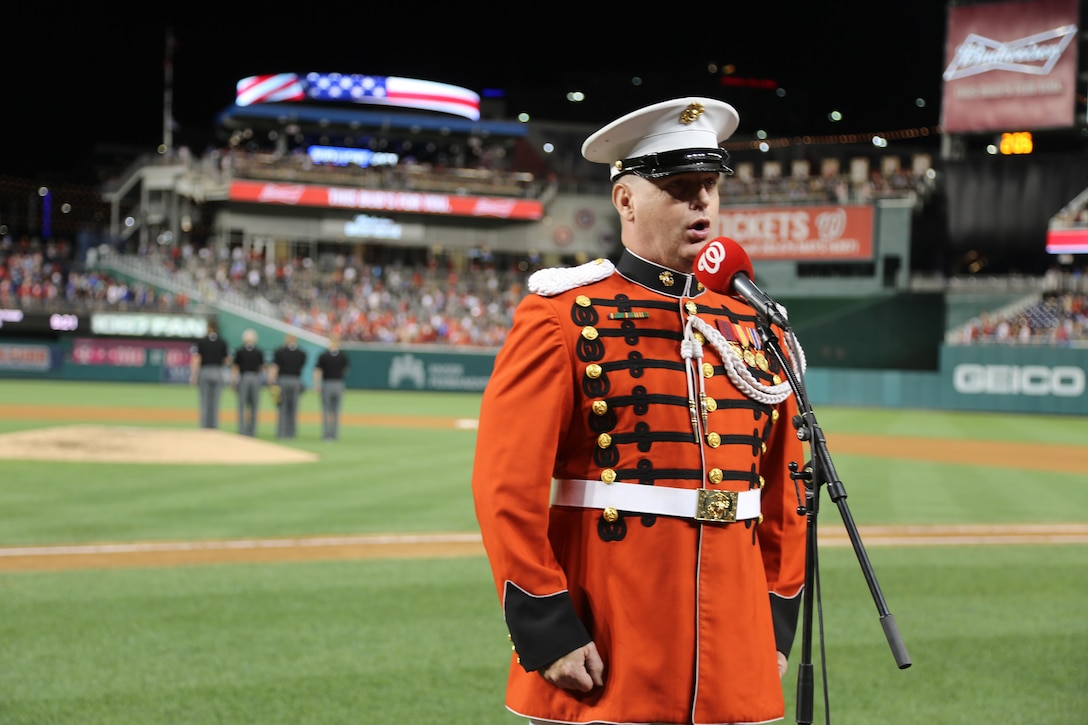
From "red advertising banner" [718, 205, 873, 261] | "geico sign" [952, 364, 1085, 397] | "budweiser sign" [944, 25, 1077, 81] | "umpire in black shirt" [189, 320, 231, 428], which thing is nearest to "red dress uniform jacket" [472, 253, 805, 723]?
"umpire in black shirt" [189, 320, 231, 428]

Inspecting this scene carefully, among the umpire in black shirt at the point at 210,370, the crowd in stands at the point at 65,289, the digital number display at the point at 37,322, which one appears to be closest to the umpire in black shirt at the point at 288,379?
the umpire in black shirt at the point at 210,370

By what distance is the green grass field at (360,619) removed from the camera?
5.99 metres

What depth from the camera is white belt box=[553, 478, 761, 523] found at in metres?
2.97

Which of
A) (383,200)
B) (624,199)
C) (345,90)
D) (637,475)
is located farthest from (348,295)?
(637,475)

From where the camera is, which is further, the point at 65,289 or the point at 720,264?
the point at 65,289

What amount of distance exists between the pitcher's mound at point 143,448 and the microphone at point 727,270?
15210mm

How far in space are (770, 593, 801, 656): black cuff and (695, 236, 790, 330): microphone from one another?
0.81m

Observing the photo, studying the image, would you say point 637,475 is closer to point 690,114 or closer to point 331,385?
point 690,114

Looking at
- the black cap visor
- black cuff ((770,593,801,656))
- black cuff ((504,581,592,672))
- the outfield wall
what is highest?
the black cap visor

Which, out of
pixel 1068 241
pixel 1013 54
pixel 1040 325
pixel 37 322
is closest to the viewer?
pixel 1040 325

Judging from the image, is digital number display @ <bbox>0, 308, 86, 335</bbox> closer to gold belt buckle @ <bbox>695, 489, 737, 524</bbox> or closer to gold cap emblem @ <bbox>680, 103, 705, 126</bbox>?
gold cap emblem @ <bbox>680, 103, 705, 126</bbox>

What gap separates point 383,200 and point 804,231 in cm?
2142

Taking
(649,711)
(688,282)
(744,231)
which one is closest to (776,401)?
(688,282)

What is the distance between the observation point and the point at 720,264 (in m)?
3.21
